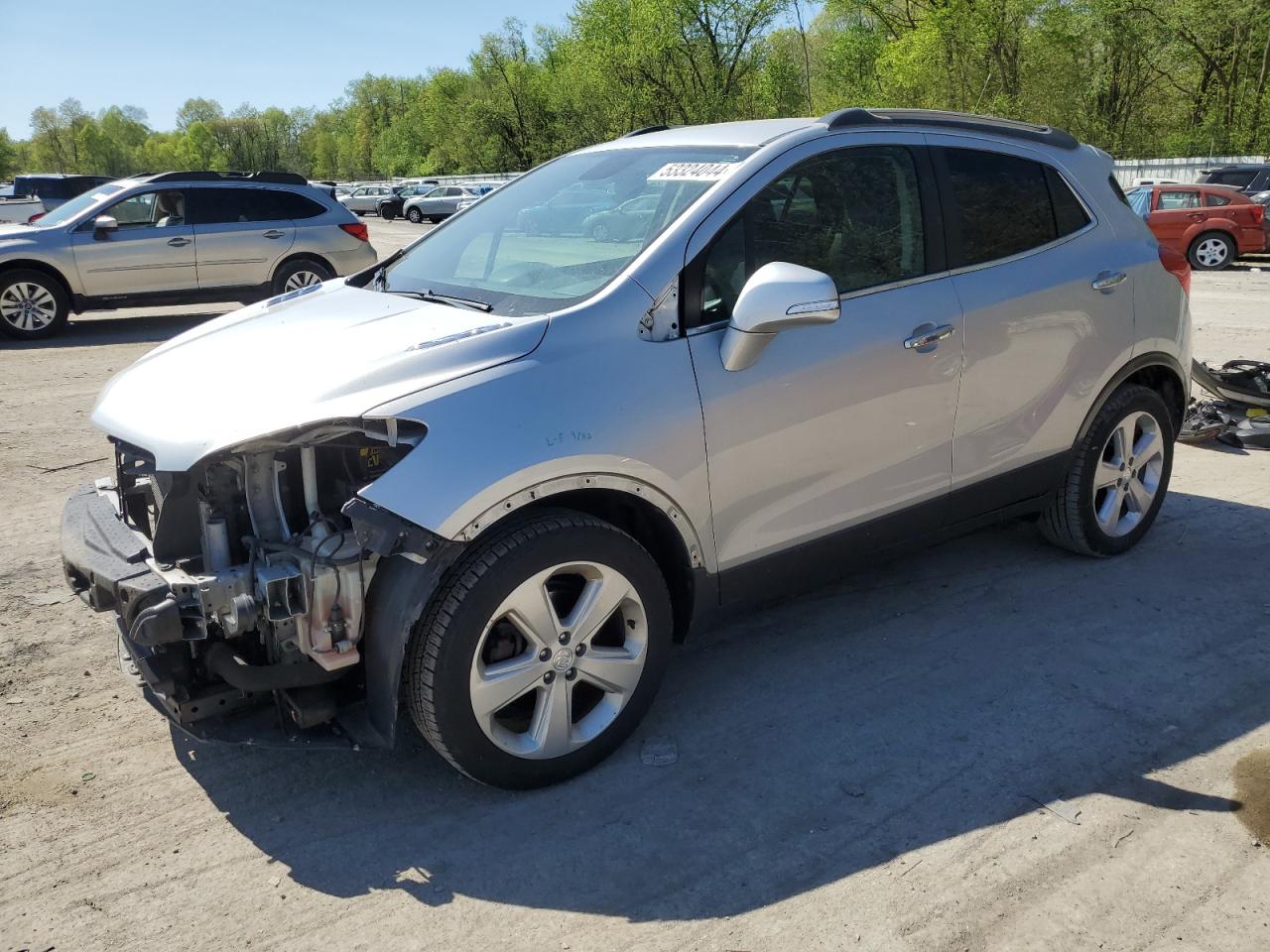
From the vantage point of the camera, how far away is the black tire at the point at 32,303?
1212 centimetres

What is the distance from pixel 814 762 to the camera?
10.9ft

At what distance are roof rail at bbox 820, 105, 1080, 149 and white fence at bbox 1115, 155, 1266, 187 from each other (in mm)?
32527

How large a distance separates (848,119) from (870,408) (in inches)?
42.7

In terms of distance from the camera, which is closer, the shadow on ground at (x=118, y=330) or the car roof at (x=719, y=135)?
the car roof at (x=719, y=135)

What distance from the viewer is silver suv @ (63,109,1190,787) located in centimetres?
286

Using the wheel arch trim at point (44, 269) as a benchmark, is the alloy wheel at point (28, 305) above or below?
below

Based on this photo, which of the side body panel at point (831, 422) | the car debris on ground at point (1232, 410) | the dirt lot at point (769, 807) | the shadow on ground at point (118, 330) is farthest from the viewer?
the shadow on ground at point (118, 330)

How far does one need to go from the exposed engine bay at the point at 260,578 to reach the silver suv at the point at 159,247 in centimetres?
1047

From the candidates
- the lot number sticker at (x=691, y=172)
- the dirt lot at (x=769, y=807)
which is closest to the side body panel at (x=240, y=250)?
the dirt lot at (x=769, y=807)

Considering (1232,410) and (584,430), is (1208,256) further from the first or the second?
(584,430)

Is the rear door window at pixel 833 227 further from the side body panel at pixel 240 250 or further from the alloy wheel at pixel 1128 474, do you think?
the side body panel at pixel 240 250

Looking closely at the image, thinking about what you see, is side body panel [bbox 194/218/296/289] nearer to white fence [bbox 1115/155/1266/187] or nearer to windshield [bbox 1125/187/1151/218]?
windshield [bbox 1125/187/1151/218]

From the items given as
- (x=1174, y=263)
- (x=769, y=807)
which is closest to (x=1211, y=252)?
(x=1174, y=263)

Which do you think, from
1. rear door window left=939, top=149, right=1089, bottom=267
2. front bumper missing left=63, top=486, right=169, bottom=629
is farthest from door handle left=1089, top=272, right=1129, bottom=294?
front bumper missing left=63, top=486, right=169, bottom=629
